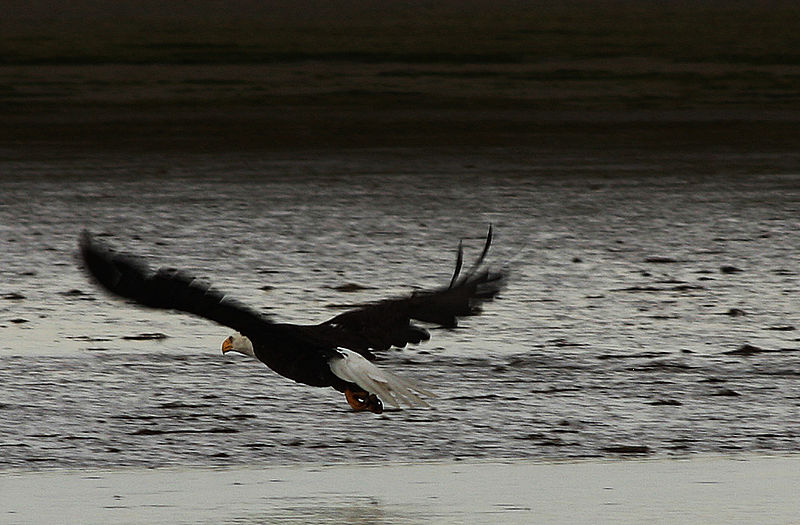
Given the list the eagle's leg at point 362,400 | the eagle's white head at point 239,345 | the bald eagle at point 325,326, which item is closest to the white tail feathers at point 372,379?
the bald eagle at point 325,326

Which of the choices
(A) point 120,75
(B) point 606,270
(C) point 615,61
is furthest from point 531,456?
(C) point 615,61

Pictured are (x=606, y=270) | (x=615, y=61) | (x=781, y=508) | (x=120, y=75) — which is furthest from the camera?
(x=615, y=61)

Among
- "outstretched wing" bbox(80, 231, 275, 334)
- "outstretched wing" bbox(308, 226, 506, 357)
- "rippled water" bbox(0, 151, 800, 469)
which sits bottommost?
"rippled water" bbox(0, 151, 800, 469)

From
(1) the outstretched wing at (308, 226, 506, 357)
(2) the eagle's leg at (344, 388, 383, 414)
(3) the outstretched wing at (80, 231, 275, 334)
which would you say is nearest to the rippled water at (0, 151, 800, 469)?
(2) the eagle's leg at (344, 388, 383, 414)

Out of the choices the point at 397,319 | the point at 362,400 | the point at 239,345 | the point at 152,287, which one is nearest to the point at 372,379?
the point at 362,400

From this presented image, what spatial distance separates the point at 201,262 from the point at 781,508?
256 inches

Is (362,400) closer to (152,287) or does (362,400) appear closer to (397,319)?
(397,319)

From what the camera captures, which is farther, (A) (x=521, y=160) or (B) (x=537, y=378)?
(A) (x=521, y=160)

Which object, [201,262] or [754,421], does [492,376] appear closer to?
[754,421]

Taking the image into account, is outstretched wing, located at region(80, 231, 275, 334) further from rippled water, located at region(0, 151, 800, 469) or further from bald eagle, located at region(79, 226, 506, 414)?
rippled water, located at region(0, 151, 800, 469)

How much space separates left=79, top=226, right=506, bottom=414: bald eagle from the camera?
7.32 m

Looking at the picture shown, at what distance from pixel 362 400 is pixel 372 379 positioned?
289mm

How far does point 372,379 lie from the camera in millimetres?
7723

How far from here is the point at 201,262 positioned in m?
12.5
